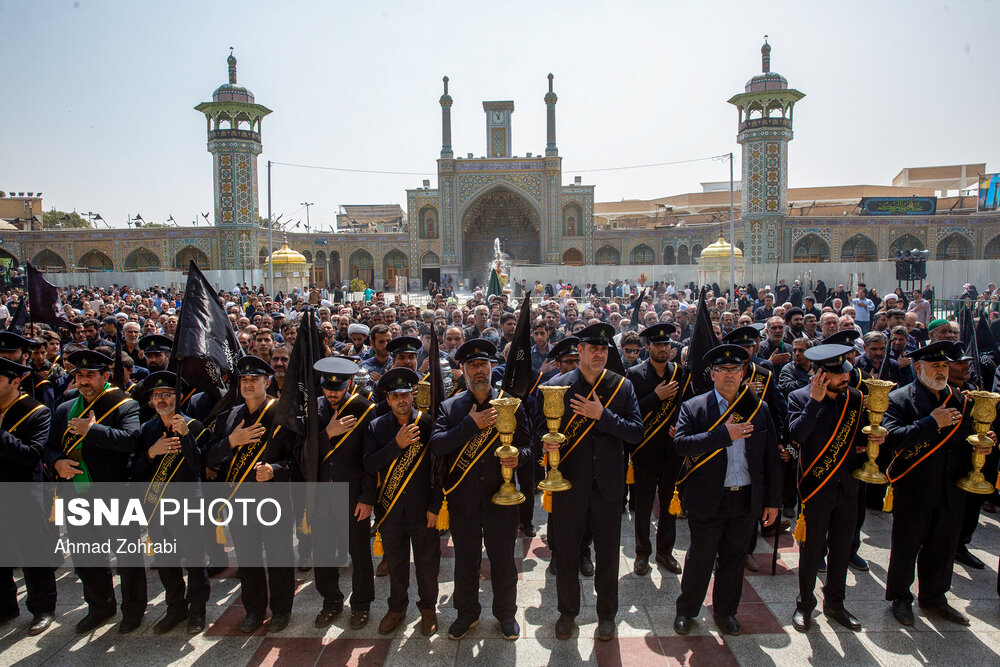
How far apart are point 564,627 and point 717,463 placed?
1268 mm

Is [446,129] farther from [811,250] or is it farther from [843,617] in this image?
[843,617]

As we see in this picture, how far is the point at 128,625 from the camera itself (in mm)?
3883

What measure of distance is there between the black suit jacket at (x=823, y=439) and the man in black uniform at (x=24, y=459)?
178 inches

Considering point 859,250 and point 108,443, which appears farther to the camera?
point 859,250

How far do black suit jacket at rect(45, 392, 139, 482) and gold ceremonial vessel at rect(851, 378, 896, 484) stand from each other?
417 centimetres

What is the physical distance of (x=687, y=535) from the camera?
5.24 meters

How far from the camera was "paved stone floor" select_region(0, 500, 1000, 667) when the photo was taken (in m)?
3.54

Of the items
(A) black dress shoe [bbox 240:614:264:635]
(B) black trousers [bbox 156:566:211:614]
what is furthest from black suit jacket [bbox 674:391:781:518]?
(B) black trousers [bbox 156:566:211:614]

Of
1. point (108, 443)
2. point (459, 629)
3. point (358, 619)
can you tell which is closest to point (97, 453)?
point (108, 443)

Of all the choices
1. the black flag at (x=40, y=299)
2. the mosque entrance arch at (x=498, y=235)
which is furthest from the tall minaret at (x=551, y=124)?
the black flag at (x=40, y=299)

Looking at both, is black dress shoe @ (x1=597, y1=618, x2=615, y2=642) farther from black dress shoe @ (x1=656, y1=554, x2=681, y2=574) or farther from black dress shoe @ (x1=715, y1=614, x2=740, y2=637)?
black dress shoe @ (x1=656, y1=554, x2=681, y2=574)

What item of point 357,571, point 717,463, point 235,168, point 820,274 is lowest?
point 357,571

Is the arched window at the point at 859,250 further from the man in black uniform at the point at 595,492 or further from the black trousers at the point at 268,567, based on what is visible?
the black trousers at the point at 268,567

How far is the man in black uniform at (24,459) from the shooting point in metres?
3.92
